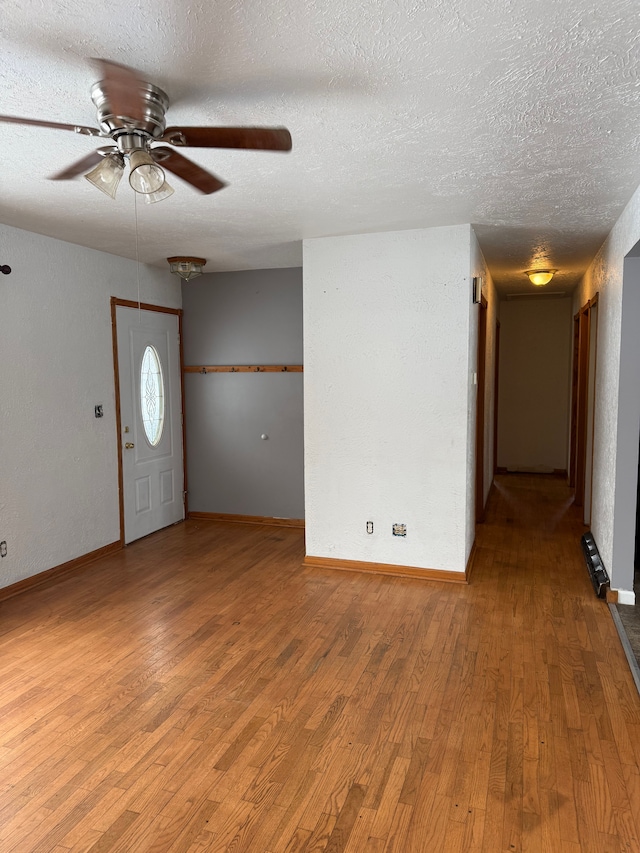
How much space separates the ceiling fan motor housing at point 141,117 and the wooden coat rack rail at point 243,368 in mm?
3542

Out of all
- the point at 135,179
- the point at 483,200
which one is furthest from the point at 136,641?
the point at 483,200

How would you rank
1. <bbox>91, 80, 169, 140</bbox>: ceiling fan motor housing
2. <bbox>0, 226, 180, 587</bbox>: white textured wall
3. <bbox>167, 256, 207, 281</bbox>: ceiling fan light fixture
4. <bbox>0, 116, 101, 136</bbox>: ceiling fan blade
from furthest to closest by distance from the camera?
<bbox>167, 256, 207, 281</bbox>: ceiling fan light fixture, <bbox>0, 226, 180, 587</bbox>: white textured wall, <bbox>91, 80, 169, 140</bbox>: ceiling fan motor housing, <bbox>0, 116, 101, 136</bbox>: ceiling fan blade

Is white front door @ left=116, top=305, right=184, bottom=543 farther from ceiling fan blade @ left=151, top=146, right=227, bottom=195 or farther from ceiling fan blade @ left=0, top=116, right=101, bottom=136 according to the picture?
ceiling fan blade @ left=0, top=116, right=101, bottom=136

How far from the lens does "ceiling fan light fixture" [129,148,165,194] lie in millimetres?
1840

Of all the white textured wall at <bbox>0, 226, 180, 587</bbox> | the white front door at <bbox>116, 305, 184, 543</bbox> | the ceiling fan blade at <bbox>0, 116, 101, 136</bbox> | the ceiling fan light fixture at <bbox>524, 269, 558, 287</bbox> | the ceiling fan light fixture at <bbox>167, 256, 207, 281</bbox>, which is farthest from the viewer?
the ceiling fan light fixture at <bbox>524, 269, 558, 287</bbox>

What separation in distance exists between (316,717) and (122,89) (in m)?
2.51

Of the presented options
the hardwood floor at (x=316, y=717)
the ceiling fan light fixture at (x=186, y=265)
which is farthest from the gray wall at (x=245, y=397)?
the hardwood floor at (x=316, y=717)

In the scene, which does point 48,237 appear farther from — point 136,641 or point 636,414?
point 636,414

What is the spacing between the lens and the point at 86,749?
2.32 meters

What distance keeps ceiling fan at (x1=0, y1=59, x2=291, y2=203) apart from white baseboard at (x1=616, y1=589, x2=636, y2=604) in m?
3.25

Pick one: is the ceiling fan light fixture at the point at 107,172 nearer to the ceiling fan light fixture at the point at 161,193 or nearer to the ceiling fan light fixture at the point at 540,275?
A: the ceiling fan light fixture at the point at 161,193

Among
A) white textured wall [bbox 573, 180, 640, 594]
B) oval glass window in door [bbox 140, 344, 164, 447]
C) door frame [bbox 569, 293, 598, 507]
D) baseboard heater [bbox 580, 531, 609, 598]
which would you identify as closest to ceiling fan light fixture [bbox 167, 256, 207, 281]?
oval glass window in door [bbox 140, 344, 164, 447]

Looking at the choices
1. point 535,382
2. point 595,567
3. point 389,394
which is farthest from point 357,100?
point 535,382

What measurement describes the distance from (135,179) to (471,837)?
7.87ft
